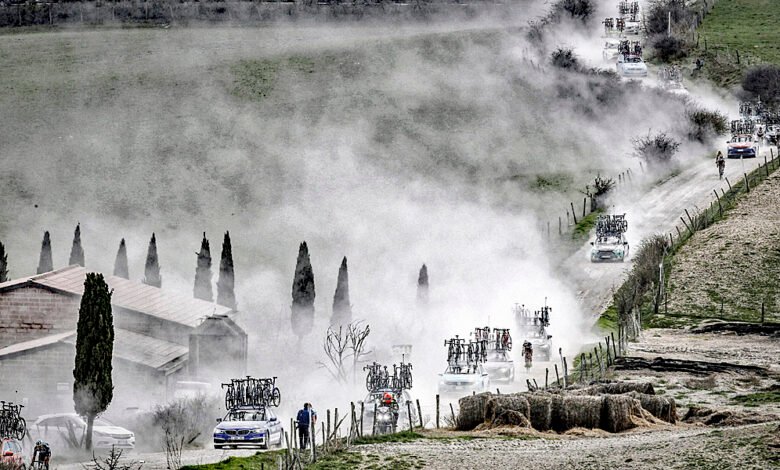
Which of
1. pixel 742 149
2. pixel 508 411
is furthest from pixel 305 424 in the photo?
pixel 742 149

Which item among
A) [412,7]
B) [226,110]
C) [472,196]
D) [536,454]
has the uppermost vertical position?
[412,7]

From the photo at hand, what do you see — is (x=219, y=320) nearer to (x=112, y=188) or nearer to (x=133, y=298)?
(x=133, y=298)

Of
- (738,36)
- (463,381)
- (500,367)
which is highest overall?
(738,36)

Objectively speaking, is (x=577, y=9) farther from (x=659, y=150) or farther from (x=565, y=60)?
(x=659, y=150)

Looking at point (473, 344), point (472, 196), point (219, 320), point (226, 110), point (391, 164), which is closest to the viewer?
point (473, 344)

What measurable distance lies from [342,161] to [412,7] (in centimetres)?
3969

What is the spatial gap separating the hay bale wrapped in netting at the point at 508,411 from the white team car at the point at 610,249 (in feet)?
128

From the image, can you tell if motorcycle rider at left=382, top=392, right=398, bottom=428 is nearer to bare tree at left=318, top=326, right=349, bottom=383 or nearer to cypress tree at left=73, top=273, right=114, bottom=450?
cypress tree at left=73, top=273, right=114, bottom=450

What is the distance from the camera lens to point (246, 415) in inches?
1807

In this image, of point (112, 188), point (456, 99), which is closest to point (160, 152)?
point (112, 188)

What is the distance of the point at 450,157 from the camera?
124m

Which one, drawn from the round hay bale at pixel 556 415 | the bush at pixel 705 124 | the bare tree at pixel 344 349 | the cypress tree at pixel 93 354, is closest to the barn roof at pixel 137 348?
the bare tree at pixel 344 349

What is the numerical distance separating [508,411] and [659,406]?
456 cm

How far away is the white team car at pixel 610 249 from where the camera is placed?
8304 centimetres
